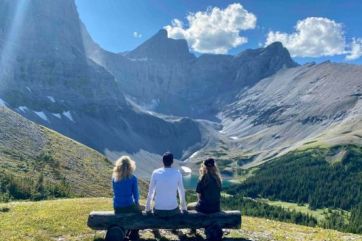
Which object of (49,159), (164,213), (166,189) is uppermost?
(49,159)

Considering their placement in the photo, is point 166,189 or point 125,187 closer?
point 125,187

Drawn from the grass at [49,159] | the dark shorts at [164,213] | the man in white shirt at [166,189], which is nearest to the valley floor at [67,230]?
the dark shorts at [164,213]

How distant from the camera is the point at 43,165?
83.3 meters

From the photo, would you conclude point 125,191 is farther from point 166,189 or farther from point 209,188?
point 209,188

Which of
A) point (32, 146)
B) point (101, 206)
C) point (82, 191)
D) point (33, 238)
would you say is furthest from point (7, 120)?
point (33, 238)

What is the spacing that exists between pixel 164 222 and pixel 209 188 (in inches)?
126

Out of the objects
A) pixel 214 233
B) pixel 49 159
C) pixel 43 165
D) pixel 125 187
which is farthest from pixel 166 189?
pixel 49 159

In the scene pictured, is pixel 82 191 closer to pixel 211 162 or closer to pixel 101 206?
pixel 101 206

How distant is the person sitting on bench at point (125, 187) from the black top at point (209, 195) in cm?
366

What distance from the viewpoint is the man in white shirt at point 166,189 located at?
76.5 feet

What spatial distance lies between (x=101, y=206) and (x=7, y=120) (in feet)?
271

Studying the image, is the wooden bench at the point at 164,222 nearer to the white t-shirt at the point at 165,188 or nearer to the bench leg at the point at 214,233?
the bench leg at the point at 214,233

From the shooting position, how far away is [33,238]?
2308 centimetres

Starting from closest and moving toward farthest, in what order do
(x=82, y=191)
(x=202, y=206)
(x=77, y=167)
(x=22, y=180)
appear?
(x=202, y=206), (x=22, y=180), (x=82, y=191), (x=77, y=167)
